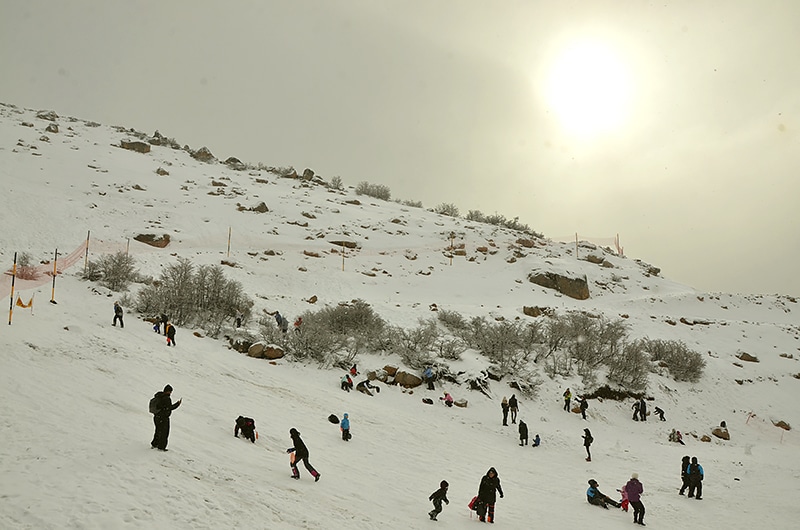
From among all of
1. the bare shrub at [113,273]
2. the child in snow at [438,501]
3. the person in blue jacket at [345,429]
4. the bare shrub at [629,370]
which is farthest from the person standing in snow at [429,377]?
the bare shrub at [113,273]

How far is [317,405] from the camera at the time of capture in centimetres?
1681

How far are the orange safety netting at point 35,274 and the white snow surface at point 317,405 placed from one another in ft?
1.08

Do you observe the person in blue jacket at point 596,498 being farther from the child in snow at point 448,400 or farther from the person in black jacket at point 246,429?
the person in black jacket at point 246,429

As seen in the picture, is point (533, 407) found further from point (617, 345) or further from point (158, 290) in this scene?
point (158, 290)

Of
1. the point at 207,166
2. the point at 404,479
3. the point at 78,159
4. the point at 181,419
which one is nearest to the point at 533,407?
the point at 404,479

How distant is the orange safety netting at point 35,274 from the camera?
21.2 m

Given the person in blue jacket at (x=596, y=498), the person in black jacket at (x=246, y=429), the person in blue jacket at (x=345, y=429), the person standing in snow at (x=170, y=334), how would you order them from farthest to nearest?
the person standing in snow at (x=170, y=334) → the person in blue jacket at (x=345, y=429) → the person in blue jacket at (x=596, y=498) → the person in black jacket at (x=246, y=429)

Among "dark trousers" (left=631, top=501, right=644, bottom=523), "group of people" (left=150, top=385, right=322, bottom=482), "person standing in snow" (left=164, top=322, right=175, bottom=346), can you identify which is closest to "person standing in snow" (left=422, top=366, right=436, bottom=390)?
"group of people" (left=150, top=385, right=322, bottom=482)

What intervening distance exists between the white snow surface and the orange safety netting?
0.33m

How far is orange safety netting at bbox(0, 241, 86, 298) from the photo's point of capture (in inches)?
833

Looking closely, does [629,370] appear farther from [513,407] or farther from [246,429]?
[246,429]

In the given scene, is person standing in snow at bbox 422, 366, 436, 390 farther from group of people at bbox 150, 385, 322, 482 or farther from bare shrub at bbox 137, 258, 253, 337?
bare shrub at bbox 137, 258, 253, 337

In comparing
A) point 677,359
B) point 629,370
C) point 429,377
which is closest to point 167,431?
point 429,377

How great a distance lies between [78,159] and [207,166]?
1753 centimetres
